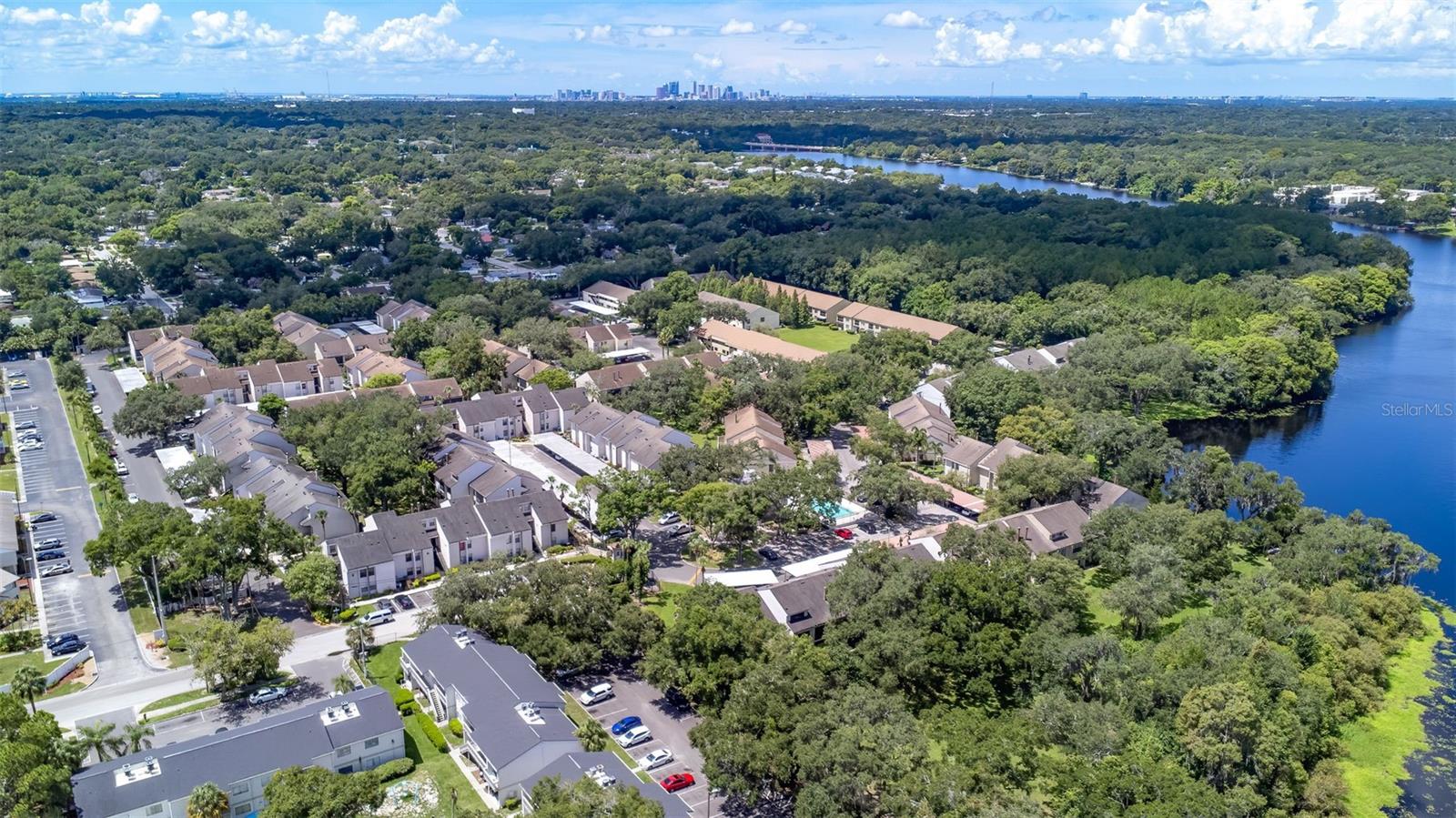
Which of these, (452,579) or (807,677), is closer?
(807,677)

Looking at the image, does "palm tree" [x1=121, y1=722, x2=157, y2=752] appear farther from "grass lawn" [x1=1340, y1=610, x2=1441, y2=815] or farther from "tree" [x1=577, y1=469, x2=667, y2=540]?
"grass lawn" [x1=1340, y1=610, x2=1441, y2=815]

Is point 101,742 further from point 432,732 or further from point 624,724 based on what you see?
point 624,724

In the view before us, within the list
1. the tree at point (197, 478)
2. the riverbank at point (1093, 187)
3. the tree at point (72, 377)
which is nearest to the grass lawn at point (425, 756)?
the tree at point (197, 478)

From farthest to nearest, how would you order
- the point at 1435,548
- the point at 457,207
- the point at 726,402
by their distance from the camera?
the point at 457,207 → the point at 726,402 → the point at 1435,548

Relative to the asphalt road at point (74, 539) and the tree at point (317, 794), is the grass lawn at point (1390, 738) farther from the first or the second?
the asphalt road at point (74, 539)

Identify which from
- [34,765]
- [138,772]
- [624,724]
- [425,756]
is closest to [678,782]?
[624,724]

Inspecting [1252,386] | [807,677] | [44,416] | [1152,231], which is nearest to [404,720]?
[807,677]

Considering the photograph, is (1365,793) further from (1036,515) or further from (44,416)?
(44,416)
